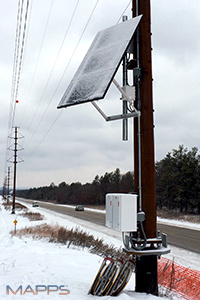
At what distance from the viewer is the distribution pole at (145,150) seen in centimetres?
522

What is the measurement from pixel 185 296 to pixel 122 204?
2821mm

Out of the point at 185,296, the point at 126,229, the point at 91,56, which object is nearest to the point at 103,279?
the point at 126,229

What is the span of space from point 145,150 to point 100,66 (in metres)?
1.64

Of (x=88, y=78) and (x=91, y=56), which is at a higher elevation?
(x=91, y=56)

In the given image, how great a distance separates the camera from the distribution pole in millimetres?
5223

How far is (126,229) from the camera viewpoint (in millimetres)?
5000

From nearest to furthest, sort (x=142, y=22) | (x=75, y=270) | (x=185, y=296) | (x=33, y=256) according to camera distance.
→ (x=142, y=22) < (x=185, y=296) < (x=75, y=270) < (x=33, y=256)

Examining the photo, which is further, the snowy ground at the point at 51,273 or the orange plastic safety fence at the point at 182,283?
the orange plastic safety fence at the point at 182,283

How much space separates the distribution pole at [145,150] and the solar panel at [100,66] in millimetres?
420

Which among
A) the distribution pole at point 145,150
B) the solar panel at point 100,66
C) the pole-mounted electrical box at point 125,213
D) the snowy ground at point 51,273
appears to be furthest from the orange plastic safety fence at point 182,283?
the solar panel at point 100,66

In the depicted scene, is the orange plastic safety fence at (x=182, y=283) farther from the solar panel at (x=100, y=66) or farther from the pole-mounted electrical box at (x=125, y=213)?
the solar panel at (x=100, y=66)

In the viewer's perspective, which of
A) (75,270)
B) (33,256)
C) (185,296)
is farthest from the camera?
(33,256)

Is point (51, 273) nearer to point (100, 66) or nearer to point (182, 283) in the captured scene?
point (182, 283)

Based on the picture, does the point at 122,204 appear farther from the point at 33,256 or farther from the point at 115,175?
the point at 115,175
